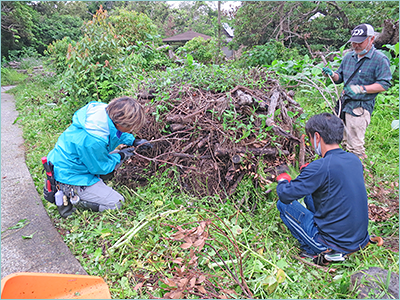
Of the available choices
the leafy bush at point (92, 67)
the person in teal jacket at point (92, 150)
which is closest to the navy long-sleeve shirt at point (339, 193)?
the person in teal jacket at point (92, 150)

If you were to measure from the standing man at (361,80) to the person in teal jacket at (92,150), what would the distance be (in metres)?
2.72

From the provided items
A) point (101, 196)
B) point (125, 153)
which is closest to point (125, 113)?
point (125, 153)

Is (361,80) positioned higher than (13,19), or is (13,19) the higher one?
(13,19)

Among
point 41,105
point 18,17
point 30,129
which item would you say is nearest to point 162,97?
point 30,129

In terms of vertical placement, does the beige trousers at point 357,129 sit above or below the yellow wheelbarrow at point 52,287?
above

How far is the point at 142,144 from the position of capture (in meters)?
3.21

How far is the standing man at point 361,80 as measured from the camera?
3.15 metres

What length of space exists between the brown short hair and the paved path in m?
1.33

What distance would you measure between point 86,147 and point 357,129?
3.48m

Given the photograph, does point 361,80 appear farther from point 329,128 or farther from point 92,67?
point 92,67

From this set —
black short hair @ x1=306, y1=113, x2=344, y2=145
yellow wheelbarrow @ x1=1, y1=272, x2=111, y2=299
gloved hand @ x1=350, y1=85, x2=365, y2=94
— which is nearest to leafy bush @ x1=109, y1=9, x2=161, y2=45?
gloved hand @ x1=350, y1=85, x2=365, y2=94

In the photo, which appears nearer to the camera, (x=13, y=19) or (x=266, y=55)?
(x=266, y=55)

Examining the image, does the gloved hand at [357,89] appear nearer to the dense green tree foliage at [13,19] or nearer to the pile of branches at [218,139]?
the pile of branches at [218,139]

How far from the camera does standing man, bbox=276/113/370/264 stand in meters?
2.05
